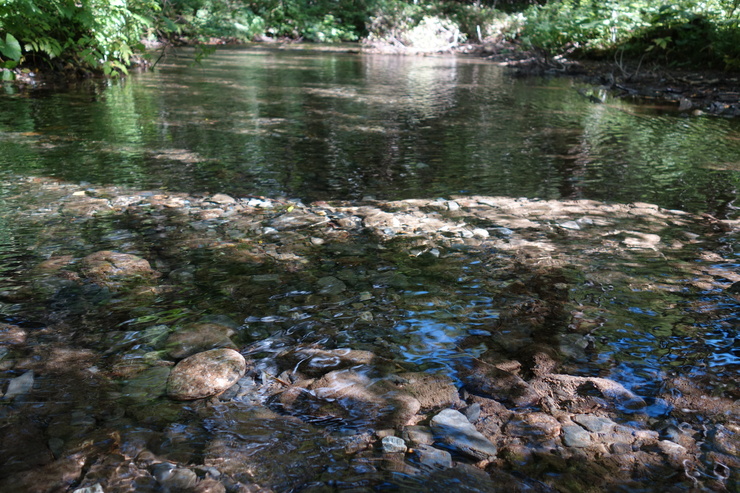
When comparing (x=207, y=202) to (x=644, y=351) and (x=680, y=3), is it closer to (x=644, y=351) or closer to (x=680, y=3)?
(x=644, y=351)

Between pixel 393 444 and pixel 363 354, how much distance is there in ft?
1.28

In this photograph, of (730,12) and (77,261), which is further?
(730,12)

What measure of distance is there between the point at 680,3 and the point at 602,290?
9.98 metres

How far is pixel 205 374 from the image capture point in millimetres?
1455

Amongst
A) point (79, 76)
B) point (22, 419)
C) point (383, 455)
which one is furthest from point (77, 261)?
point (79, 76)

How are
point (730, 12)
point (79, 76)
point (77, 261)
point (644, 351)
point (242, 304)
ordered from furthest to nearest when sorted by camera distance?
1. point (730, 12)
2. point (79, 76)
3. point (77, 261)
4. point (242, 304)
5. point (644, 351)

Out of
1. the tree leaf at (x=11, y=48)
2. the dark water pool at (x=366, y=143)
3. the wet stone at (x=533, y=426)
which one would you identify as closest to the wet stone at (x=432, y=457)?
the wet stone at (x=533, y=426)

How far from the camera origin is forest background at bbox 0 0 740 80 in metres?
4.72

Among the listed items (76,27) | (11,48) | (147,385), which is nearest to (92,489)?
(147,385)

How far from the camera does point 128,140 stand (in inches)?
164

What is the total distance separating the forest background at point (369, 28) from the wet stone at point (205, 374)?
2.40 metres

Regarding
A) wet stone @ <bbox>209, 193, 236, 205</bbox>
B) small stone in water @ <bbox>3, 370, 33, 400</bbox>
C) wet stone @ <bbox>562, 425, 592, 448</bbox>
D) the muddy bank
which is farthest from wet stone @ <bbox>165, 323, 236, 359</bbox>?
the muddy bank

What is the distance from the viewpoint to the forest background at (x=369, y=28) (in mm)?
4715

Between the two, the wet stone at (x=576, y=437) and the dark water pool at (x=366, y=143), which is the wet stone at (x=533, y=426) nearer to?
the wet stone at (x=576, y=437)
